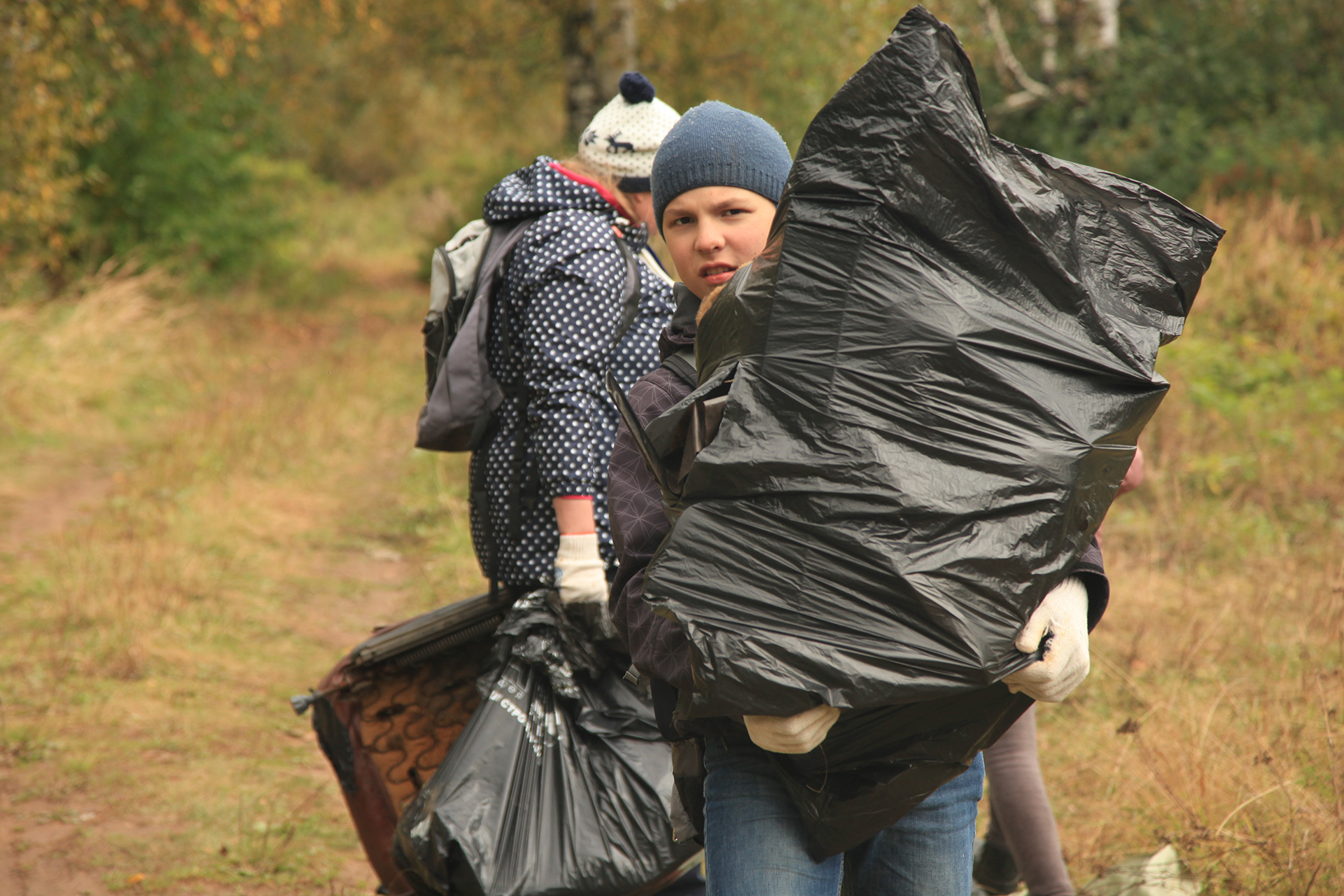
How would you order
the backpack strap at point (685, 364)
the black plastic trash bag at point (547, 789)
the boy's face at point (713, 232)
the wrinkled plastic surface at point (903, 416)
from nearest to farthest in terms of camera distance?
the wrinkled plastic surface at point (903, 416) < the backpack strap at point (685, 364) < the boy's face at point (713, 232) < the black plastic trash bag at point (547, 789)

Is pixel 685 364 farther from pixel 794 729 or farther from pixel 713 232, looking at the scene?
pixel 794 729

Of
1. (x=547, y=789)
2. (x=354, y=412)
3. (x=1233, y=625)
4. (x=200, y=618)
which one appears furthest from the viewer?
(x=354, y=412)

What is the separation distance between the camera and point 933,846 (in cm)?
166

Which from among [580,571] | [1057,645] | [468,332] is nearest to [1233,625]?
[580,571]

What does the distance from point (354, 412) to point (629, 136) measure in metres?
6.72

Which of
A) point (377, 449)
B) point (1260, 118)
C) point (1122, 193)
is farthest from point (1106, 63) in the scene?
point (1122, 193)

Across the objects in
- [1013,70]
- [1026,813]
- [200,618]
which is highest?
[1013,70]

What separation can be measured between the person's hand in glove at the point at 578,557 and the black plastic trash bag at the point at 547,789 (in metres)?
0.07

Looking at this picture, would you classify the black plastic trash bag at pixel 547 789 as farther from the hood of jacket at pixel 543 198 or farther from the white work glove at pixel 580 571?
the hood of jacket at pixel 543 198

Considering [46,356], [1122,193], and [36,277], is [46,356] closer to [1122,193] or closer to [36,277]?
[36,277]

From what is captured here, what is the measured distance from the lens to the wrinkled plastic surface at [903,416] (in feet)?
4.24

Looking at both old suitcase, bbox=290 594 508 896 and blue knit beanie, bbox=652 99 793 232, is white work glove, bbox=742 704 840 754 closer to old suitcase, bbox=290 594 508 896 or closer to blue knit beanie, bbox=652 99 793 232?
blue knit beanie, bbox=652 99 793 232

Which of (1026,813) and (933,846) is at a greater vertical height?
(933,846)

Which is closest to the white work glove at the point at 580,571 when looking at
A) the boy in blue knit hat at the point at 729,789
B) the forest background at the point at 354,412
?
the boy in blue knit hat at the point at 729,789
